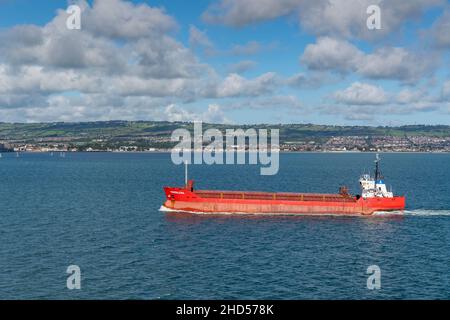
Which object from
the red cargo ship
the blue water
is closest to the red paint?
the red cargo ship

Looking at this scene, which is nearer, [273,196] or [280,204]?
[280,204]

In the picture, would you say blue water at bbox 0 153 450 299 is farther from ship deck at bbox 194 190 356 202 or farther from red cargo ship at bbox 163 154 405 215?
ship deck at bbox 194 190 356 202

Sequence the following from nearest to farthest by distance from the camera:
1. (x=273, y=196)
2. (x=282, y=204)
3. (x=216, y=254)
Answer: (x=216, y=254), (x=282, y=204), (x=273, y=196)

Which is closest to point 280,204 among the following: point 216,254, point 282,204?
point 282,204

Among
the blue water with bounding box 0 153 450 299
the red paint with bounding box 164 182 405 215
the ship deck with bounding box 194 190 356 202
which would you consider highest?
the ship deck with bounding box 194 190 356 202

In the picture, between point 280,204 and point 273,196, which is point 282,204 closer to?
point 280,204

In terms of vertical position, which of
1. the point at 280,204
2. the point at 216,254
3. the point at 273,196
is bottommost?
the point at 216,254

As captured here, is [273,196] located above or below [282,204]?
above

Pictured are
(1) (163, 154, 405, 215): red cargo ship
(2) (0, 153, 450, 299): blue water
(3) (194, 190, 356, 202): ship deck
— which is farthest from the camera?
(3) (194, 190, 356, 202): ship deck

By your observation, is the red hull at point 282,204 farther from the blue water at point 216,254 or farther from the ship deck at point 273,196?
the blue water at point 216,254

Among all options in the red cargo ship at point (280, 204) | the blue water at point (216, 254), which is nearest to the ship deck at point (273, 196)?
the red cargo ship at point (280, 204)

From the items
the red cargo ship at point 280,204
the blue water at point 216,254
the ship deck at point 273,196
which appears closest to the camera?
the blue water at point 216,254
